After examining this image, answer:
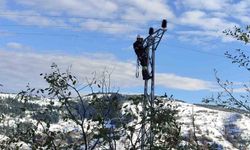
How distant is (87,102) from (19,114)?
2.13m

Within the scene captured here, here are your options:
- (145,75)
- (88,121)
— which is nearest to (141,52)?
(145,75)

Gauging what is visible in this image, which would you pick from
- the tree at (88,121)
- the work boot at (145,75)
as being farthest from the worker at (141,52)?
the tree at (88,121)

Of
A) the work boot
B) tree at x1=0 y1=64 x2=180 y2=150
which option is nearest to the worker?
the work boot

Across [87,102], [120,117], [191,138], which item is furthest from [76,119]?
[191,138]

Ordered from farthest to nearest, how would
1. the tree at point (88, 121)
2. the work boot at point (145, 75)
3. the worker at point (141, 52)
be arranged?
the worker at point (141, 52), the work boot at point (145, 75), the tree at point (88, 121)

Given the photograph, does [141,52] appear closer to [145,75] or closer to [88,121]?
[145,75]

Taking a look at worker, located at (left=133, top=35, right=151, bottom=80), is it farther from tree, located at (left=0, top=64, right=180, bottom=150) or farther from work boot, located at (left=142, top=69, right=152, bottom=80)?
tree, located at (left=0, top=64, right=180, bottom=150)

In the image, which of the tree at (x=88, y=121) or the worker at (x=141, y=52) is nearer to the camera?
the tree at (x=88, y=121)

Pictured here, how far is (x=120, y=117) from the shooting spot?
14094 mm

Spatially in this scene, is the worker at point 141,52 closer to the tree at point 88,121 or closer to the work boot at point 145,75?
the work boot at point 145,75

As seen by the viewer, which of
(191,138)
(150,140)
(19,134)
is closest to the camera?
(150,140)

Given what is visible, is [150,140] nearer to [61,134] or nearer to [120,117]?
[120,117]

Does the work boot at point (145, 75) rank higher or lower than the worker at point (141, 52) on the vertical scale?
lower

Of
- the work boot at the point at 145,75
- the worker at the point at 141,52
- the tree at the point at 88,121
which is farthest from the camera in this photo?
the worker at the point at 141,52
